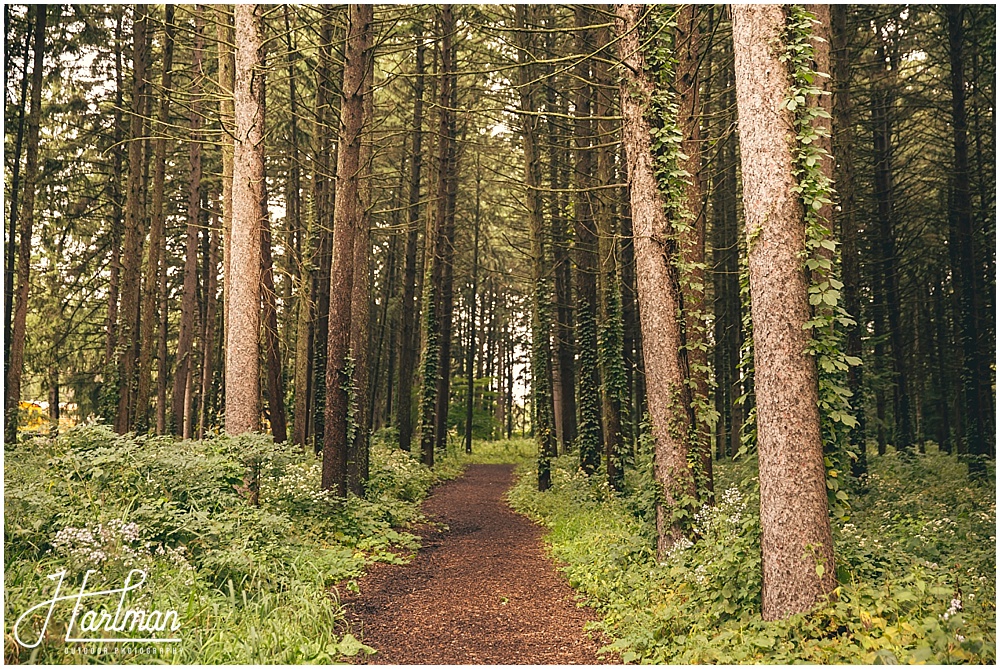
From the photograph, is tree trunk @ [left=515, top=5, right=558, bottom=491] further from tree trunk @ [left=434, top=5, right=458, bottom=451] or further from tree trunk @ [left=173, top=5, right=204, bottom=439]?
tree trunk @ [left=173, top=5, right=204, bottom=439]

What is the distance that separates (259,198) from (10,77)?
1027 cm

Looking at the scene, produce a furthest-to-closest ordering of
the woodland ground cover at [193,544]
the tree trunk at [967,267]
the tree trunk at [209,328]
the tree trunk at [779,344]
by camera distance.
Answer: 1. the tree trunk at [209,328]
2. the tree trunk at [967,267]
3. the tree trunk at [779,344]
4. the woodland ground cover at [193,544]

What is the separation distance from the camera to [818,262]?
5258mm

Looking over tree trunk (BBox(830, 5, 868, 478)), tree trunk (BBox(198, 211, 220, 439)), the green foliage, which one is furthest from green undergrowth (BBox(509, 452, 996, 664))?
tree trunk (BBox(198, 211, 220, 439))

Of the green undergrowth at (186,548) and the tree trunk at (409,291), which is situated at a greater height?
the tree trunk at (409,291)

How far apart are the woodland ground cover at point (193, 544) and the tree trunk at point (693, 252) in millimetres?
4330

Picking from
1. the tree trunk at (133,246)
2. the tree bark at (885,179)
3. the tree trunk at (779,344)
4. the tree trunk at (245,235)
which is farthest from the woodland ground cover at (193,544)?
the tree bark at (885,179)

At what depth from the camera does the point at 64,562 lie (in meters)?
5.34

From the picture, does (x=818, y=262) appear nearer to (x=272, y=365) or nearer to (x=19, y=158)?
(x=272, y=365)

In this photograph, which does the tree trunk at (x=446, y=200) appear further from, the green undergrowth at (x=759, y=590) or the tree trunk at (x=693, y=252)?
the green undergrowth at (x=759, y=590)

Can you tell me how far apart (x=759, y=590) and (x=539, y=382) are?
9424mm

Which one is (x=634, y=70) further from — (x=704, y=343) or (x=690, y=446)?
(x=690, y=446)

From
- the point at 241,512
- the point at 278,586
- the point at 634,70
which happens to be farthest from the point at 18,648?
the point at 634,70

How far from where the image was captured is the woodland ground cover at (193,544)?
16.6 ft
